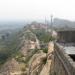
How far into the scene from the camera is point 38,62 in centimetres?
2525

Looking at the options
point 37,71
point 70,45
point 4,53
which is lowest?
point 4,53

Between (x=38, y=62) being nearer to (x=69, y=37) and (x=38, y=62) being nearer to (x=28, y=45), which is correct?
(x=69, y=37)

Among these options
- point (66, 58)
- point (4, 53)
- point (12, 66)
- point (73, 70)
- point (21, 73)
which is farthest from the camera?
point (4, 53)

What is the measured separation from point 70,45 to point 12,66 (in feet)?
97.0

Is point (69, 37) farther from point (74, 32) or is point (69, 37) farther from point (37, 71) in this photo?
point (37, 71)

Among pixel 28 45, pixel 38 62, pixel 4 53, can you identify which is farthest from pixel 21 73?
pixel 4 53

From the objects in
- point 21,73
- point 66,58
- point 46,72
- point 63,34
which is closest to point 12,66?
point 21,73

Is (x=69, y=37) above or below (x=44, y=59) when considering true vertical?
above

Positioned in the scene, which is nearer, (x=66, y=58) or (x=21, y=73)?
(x=66, y=58)

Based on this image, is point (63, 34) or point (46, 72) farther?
point (46, 72)

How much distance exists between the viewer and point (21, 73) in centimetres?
3372

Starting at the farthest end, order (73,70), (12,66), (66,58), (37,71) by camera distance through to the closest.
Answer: (12,66)
(37,71)
(66,58)
(73,70)

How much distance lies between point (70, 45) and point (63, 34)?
1.66m

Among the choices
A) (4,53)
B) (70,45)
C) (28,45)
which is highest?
(70,45)
